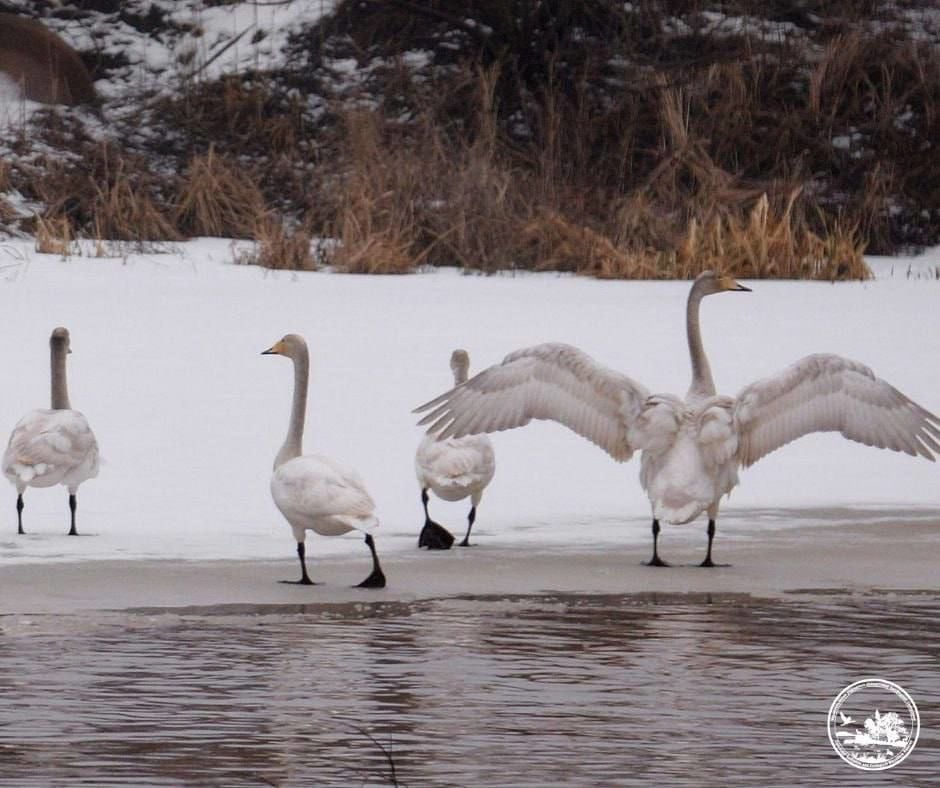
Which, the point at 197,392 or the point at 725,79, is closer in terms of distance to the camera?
the point at 197,392

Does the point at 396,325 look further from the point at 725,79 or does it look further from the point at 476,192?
the point at 725,79

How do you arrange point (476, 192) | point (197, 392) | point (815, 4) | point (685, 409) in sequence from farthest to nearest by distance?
point (815, 4), point (476, 192), point (197, 392), point (685, 409)

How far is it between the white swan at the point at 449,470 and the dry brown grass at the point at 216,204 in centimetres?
1035

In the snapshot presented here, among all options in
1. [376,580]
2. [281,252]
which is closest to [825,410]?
[376,580]

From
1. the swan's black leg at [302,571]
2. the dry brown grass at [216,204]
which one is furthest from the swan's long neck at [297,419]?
the dry brown grass at [216,204]

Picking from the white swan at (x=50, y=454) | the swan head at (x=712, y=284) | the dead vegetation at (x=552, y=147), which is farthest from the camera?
the dead vegetation at (x=552, y=147)

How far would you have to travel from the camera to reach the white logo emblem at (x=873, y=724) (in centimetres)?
618

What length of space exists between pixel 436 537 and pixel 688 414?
1137 mm

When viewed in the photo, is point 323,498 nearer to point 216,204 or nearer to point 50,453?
point 50,453

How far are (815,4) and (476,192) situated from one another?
713cm

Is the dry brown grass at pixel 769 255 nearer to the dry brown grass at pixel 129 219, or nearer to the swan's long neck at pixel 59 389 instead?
the dry brown grass at pixel 129 219

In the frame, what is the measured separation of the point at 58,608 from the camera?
26.9 feet

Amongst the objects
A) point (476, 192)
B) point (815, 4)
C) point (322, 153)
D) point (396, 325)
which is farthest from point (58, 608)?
point (815, 4)

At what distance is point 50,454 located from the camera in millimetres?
9812
